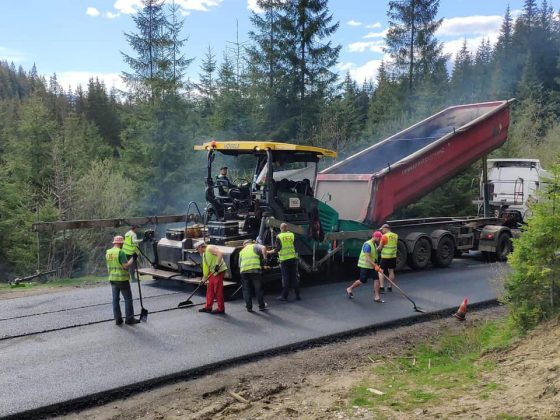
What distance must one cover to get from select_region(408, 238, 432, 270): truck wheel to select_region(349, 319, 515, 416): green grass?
4394mm

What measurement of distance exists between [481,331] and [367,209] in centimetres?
428

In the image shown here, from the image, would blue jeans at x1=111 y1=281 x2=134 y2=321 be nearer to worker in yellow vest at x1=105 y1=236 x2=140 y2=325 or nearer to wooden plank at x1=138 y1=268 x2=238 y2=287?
worker in yellow vest at x1=105 y1=236 x2=140 y2=325

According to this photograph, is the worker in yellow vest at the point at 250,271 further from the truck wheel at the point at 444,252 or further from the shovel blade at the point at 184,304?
the truck wheel at the point at 444,252

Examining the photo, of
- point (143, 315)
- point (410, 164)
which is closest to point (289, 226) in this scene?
point (143, 315)

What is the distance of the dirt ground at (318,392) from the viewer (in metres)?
4.30

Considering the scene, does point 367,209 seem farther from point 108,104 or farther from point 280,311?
point 108,104

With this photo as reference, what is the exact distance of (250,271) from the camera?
8422 mm

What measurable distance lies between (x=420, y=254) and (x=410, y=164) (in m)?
2.20

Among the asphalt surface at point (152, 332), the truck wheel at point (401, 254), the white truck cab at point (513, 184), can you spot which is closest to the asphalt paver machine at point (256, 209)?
the asphalt surface at point (152, 332)

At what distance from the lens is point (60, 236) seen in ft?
61.7

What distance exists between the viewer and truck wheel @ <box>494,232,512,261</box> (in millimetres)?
13406

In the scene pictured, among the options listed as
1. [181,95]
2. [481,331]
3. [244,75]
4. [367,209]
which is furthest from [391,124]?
[481,331]

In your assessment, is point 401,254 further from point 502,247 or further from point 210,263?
point 210,263

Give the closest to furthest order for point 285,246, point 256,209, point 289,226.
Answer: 1. point 285,246
2. point 289,226
3. point 256,209
